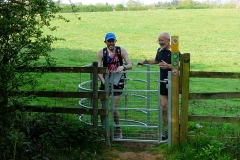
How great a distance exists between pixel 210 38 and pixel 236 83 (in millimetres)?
19180

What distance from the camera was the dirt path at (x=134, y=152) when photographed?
702 cm

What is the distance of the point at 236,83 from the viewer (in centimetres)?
1627

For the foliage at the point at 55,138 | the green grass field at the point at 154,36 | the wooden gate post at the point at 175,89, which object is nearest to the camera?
the foliage at the point at 55,138

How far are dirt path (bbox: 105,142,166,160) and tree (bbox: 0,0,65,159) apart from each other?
187 cm

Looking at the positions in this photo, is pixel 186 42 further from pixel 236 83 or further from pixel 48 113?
Result: pixel 48 113

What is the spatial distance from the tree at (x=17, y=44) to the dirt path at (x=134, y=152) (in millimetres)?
1873

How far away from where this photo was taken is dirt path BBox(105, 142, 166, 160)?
702 centimetres

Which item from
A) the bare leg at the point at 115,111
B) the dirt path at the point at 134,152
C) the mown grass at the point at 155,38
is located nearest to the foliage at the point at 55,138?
the dirt path at the point at 134,152

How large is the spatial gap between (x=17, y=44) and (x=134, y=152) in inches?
107

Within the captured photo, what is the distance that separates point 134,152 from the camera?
7324 millimetres

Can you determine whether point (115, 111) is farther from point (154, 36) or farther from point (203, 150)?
point (154, 36)

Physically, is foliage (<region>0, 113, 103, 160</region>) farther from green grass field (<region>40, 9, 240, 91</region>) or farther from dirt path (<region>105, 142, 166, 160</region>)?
green grass field (<region>40, 9, 240, 91</region>)

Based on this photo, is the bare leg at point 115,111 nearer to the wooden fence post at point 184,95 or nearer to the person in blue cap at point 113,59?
the person in blue cap at point 113,59

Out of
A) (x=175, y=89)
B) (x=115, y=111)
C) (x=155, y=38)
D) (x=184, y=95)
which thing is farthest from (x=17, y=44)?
(x=155, y=38)
